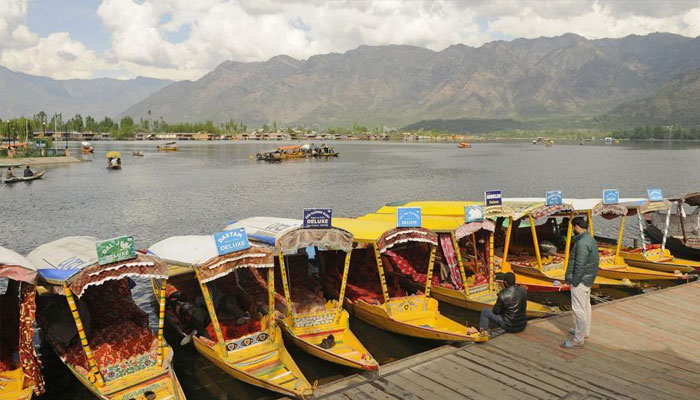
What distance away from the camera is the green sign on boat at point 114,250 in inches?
441

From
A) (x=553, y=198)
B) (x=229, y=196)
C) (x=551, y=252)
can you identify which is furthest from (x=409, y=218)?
(x=229, y=196)

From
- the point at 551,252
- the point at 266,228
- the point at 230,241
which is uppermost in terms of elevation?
the point at 230,241

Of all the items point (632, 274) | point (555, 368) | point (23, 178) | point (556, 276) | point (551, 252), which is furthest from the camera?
point (23, 178)

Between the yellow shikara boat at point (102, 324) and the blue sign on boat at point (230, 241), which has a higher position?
the blue sign on boat at point (230, 241)

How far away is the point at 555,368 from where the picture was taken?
443 inches

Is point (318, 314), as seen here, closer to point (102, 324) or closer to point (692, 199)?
point (102, 324)

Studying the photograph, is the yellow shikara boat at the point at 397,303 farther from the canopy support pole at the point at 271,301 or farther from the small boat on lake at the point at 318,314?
the canopy support pole at the point at 271,301

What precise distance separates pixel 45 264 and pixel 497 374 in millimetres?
12673

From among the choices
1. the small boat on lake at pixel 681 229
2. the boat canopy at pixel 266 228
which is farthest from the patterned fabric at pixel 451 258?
the small boat on lake at pixel 681 229

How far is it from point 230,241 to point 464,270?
1045cm

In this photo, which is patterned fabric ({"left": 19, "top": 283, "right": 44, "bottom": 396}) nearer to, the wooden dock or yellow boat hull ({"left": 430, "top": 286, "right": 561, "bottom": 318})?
the wooden dock

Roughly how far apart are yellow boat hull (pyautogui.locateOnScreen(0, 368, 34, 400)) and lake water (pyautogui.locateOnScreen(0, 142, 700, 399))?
2.10m

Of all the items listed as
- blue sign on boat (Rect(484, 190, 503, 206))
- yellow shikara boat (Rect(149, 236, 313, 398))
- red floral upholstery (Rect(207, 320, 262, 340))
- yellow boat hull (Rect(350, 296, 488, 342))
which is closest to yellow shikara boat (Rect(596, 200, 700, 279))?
blue sign on boat (Rect(484, 190, 503, 206))

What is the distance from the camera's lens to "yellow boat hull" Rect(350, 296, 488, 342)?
46.8ft
